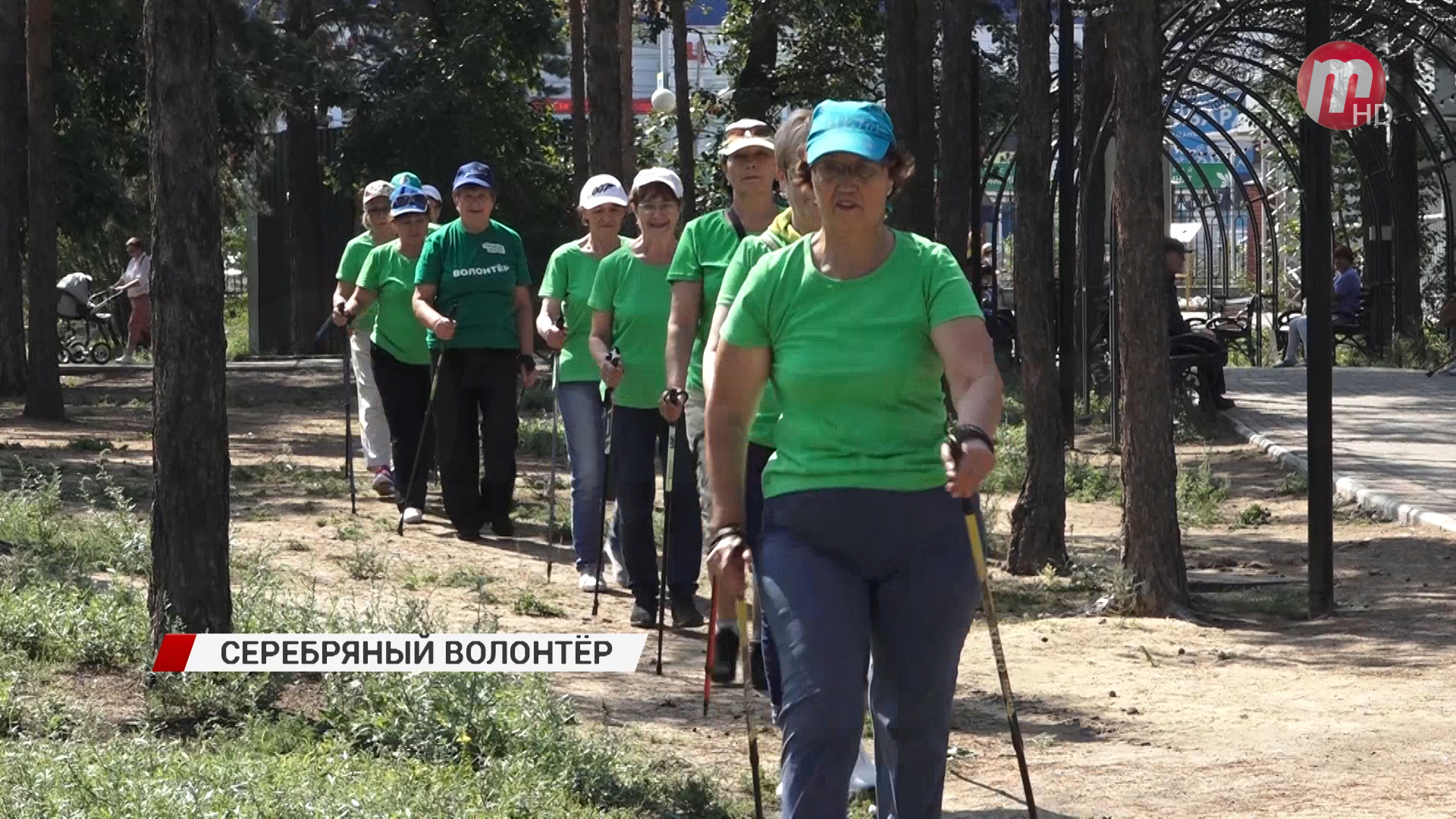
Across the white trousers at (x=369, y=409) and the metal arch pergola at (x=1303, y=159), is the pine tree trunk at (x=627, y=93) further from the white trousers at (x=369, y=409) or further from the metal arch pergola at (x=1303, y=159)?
the white trousers at (x=369, y=409)

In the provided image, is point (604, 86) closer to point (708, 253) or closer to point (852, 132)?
point (708, 253)

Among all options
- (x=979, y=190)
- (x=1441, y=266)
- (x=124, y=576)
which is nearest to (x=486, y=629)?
(x=124, y=576)

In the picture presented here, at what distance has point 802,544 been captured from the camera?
176 inches

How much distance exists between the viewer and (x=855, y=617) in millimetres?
4426

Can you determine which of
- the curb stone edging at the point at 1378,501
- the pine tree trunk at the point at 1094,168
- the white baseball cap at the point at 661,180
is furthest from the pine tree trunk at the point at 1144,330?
the pine tree trunk at the point at 1094,168

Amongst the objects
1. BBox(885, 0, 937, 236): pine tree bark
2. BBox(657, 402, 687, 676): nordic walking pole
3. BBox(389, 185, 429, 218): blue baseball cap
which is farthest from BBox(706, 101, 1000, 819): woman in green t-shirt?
BBox(885, 0, 937, 236): pine tree bark

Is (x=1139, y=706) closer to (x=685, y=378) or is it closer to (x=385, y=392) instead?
(x=685, y=378)

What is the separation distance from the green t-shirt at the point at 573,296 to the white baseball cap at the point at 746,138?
2622mm

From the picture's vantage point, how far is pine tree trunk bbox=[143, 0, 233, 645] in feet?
22.7

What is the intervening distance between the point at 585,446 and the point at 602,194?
117 cm

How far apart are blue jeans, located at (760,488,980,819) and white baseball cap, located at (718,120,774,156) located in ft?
9.33

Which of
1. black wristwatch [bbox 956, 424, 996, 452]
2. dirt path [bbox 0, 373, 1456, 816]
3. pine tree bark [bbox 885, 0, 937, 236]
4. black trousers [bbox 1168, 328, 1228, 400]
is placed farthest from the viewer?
black trousers [bbox 1168, 328, 1228, 400]

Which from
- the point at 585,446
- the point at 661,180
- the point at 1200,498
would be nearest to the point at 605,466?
the point at 585,446

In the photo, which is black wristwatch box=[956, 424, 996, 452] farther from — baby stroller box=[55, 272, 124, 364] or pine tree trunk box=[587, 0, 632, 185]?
baby stroller box=[55, 272, 124, 364]
